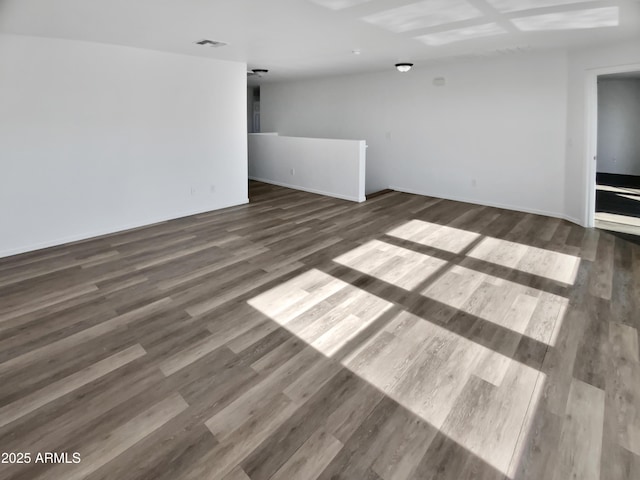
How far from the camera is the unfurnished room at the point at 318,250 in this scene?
6.06 feet

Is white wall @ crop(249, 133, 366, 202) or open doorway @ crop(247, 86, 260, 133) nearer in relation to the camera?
white wall @ crop(249, 133, 366, 202)

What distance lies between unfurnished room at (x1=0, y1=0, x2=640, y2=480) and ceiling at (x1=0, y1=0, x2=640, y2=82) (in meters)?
0.04

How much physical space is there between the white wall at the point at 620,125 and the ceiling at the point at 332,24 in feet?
21.6

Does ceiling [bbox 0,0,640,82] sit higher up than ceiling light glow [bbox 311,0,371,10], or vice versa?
ceiling [bbox 0,0,640,82]

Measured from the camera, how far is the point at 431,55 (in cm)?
564

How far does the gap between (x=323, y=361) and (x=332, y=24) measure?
3323 mm

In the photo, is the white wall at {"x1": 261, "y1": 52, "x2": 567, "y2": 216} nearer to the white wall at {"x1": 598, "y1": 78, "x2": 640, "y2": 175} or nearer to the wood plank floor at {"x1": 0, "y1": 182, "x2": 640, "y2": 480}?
the wood plank floor at {"x1": 0, "y1": 182, "x2": 640, "y2": 480}

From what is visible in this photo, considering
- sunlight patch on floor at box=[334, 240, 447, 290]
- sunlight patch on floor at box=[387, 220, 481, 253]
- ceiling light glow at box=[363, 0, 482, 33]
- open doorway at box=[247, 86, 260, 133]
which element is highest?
open doorway at box=[247, 86, 260, 133]

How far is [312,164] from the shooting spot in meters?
7.57

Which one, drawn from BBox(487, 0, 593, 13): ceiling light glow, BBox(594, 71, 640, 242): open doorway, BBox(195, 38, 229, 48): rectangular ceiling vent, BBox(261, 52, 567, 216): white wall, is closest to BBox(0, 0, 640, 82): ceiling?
BBox(487, 0, 593, 13): ceiling light glow

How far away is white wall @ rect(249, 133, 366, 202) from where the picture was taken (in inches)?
267

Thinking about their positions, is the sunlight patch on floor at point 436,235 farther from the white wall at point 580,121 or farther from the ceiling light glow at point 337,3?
the ceiling light glow at point 337,3

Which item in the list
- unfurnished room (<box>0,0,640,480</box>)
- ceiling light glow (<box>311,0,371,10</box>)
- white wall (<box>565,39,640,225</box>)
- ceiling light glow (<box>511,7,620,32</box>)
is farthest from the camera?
white wall (<box>565,39,640,225</box>)

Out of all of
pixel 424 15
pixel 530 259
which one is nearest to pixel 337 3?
pixel 424 15
